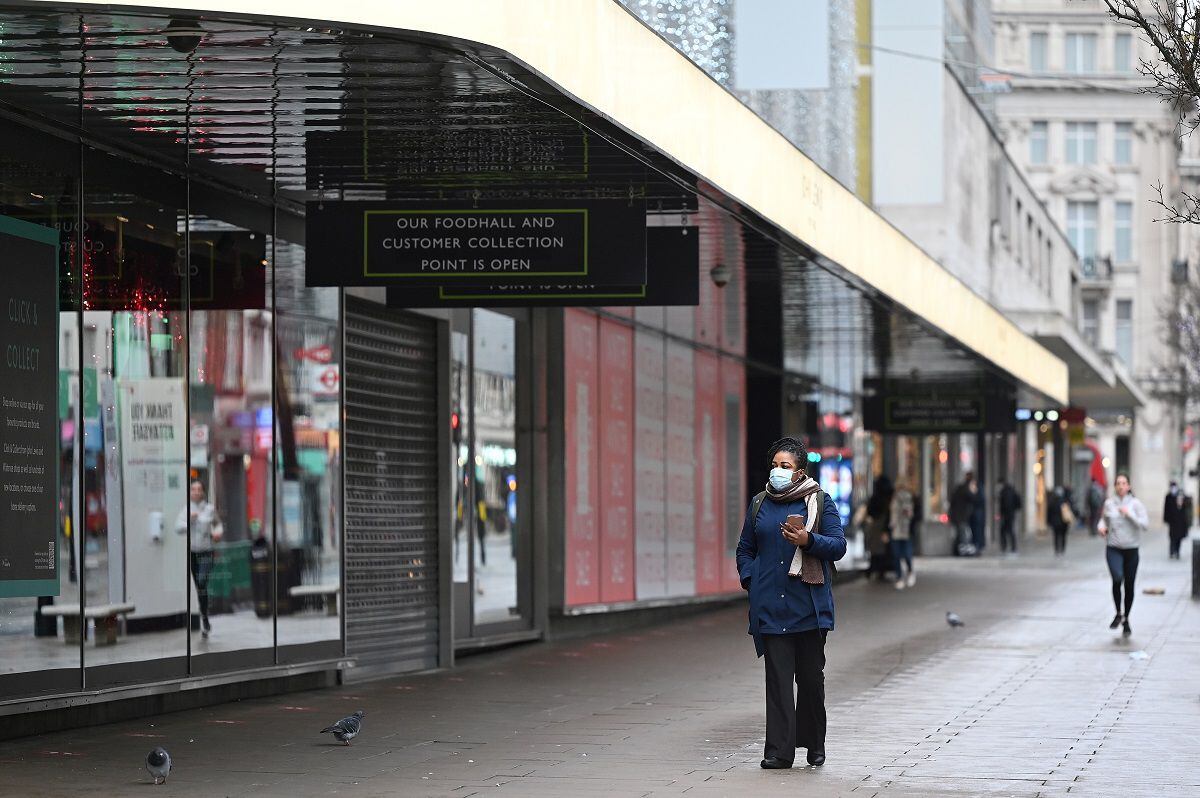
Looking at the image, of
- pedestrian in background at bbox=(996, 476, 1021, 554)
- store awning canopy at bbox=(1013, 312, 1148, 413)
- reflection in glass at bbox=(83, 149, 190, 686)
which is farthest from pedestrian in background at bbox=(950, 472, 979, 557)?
reflection in glass at bbox=(83, 149, 190, 686)

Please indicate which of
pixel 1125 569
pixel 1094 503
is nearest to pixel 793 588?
pixel 1125 569

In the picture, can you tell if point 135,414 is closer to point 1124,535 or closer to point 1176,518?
point 1124,535

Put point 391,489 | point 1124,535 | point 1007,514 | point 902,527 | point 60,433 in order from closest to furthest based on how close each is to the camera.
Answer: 1. point 60,433
2. point 391,489
3. point 1124,535
4. point 902,527
5. point 1007,514

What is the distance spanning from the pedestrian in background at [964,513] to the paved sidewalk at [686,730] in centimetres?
1987

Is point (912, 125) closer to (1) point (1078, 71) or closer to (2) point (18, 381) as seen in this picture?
(2) point (18, 381)

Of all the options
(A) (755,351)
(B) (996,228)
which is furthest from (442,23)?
(B) (996,228)

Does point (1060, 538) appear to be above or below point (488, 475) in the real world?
below

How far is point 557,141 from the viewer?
11.6 meters

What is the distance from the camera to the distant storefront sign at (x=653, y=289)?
532 inches

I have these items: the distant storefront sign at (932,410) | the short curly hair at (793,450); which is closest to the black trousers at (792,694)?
the short curly hair at (793,450)

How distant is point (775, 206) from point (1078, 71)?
7369cm

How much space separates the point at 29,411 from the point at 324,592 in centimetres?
392

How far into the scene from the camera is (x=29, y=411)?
11602 mm

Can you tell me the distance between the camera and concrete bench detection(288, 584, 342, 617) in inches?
578
